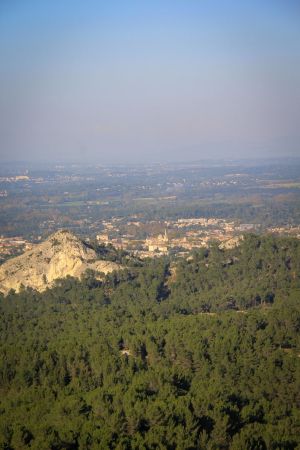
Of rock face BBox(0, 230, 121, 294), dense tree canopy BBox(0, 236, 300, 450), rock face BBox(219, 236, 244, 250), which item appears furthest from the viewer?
rock face BBox(219, 236, 244, 250)

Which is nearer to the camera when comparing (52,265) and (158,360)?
(158,360)

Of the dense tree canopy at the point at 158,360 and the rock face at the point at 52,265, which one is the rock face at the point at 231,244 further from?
the rock face at the point at 52,265

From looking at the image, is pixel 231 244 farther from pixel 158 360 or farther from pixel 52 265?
pixel 158 360

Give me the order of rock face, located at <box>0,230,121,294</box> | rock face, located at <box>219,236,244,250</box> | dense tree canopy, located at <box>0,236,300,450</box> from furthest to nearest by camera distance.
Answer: rock face, located at <box>219,236,244,250</box> → rock face, located at <box>0,230,121,294</box> → dense tree canopy, located at <box>0,236,300,450</box>

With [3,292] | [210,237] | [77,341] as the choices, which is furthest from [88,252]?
[210,237]

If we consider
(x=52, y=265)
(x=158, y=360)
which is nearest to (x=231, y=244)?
(x=52, y=265)

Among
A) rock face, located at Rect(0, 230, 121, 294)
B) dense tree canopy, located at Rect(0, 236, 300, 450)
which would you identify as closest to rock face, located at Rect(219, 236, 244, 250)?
dense tree canopy, located at Rect(0, 236, 300, 450)

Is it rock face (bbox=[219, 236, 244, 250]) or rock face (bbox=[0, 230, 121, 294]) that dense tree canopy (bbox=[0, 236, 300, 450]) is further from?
rock face (bbox=[219, 236, 244, 250])

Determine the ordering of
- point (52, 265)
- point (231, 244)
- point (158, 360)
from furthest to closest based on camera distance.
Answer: point (231, 244)
point (52, 265)
point (158, 360)

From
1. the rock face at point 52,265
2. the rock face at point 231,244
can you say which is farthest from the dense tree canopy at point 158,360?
the rock face at point 231,244

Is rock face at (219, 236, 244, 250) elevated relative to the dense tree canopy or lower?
elevated
